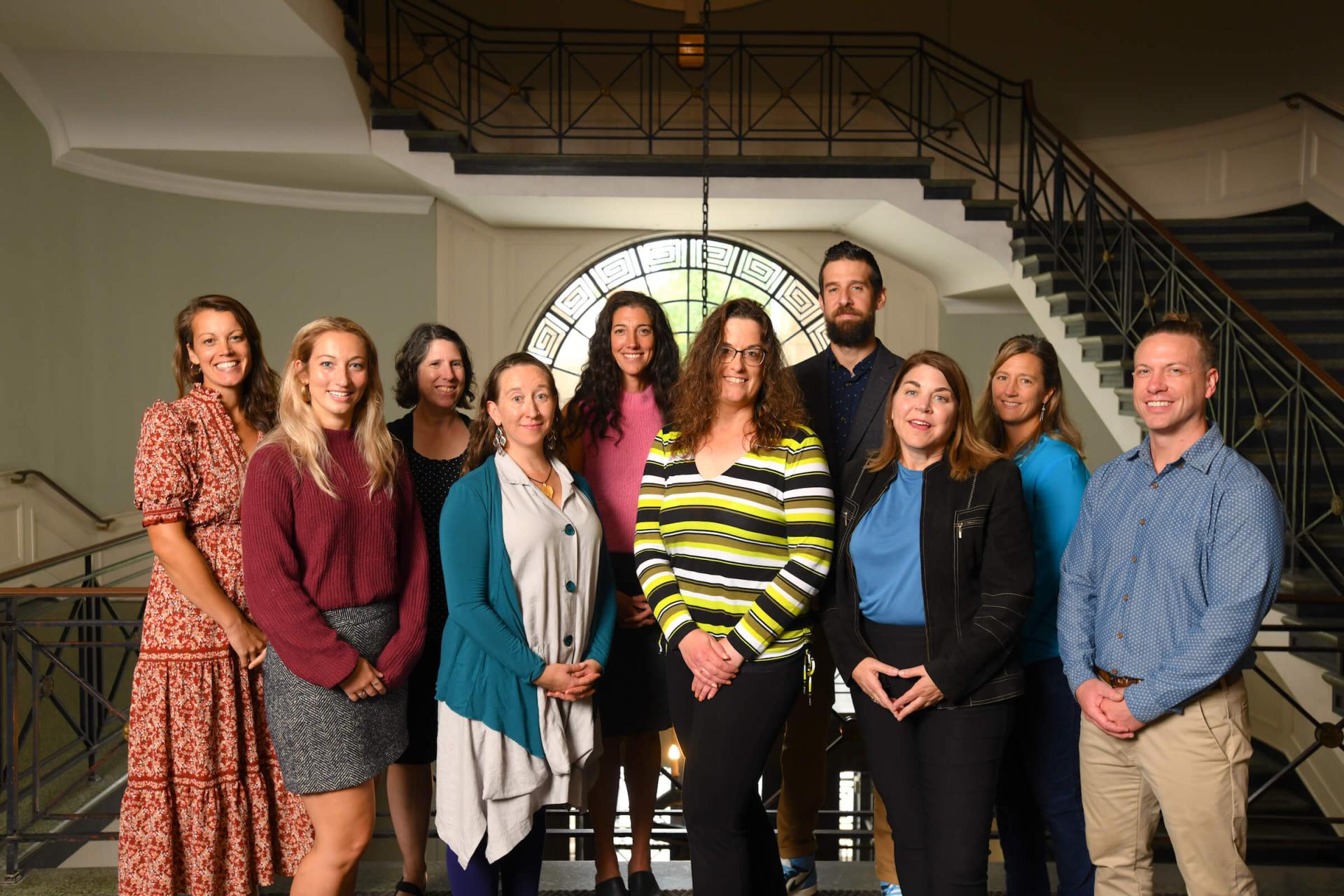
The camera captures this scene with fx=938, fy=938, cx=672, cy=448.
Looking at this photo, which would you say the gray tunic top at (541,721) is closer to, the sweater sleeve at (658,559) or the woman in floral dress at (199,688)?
the sweater sleeve at (658,559)

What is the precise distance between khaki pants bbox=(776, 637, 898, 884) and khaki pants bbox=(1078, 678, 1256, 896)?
0.68 metres

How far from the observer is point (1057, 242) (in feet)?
21.9

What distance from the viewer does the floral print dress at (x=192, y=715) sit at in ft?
6.57

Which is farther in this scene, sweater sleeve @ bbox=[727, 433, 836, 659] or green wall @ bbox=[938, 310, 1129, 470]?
green wall @ bbox=[938, 310, 1129, 470]

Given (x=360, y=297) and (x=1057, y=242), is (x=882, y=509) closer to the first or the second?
(x=1057, y=242)

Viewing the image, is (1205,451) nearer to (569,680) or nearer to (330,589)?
(569,680)

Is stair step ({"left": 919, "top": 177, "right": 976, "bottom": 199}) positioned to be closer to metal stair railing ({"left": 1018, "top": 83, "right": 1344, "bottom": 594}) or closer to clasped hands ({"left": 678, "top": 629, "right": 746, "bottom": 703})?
metal stair railing ({"left": 1018, "top": 83, "right": 1344, "bottom": 594})

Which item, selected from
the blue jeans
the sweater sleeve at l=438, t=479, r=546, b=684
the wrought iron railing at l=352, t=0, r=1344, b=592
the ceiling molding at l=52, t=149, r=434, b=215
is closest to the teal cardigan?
the sweater sleeve at l=438, t=479, r=546, b=684

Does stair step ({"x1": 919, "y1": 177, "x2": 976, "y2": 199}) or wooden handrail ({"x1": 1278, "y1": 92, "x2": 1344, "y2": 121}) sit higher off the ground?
wooden handrail ({"x1": 1278, "y1": 92, "x2": 1344, "y2": 121})

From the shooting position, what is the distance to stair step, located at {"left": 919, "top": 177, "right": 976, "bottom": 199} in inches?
267

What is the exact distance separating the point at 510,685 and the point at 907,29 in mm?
7954

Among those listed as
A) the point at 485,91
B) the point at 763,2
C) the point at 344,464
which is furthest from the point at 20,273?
the point at 763,2

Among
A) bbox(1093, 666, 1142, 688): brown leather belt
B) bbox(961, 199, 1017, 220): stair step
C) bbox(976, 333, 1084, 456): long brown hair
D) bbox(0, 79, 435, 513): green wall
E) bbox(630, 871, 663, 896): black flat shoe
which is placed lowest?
bbox(630, 871, 663, 896): black flat shoe

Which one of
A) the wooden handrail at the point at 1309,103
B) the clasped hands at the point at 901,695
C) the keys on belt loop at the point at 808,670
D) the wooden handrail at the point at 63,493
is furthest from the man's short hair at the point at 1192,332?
the wooden handrail at the point at 1309,103
